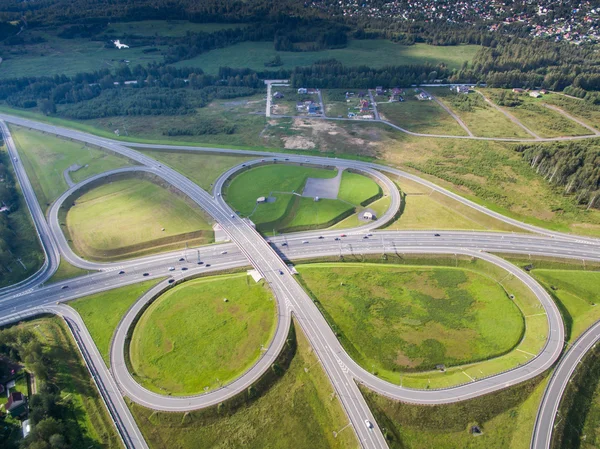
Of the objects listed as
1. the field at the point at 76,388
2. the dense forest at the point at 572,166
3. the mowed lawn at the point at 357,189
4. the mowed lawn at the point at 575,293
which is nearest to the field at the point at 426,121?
the dense forest at the point at 572,166

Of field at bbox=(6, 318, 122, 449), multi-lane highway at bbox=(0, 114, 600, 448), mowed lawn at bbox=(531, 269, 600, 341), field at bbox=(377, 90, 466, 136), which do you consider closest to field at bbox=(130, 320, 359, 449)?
multi-lane highway at bbox=(0, 114, 600, 448)

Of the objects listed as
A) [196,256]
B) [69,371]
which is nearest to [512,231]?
[196,256]

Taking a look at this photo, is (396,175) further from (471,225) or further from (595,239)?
(595,239)

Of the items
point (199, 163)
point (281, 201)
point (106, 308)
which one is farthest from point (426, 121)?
point (106, 308)

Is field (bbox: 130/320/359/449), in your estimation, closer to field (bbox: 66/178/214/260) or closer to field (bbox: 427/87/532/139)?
field (bbox: 66/178/214/260)

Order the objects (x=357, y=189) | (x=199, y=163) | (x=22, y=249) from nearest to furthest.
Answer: (x=22, y=249) < (x=357, y=189) < (x=199, y=163)

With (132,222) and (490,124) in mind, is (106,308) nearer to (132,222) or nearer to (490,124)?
(132,222)
